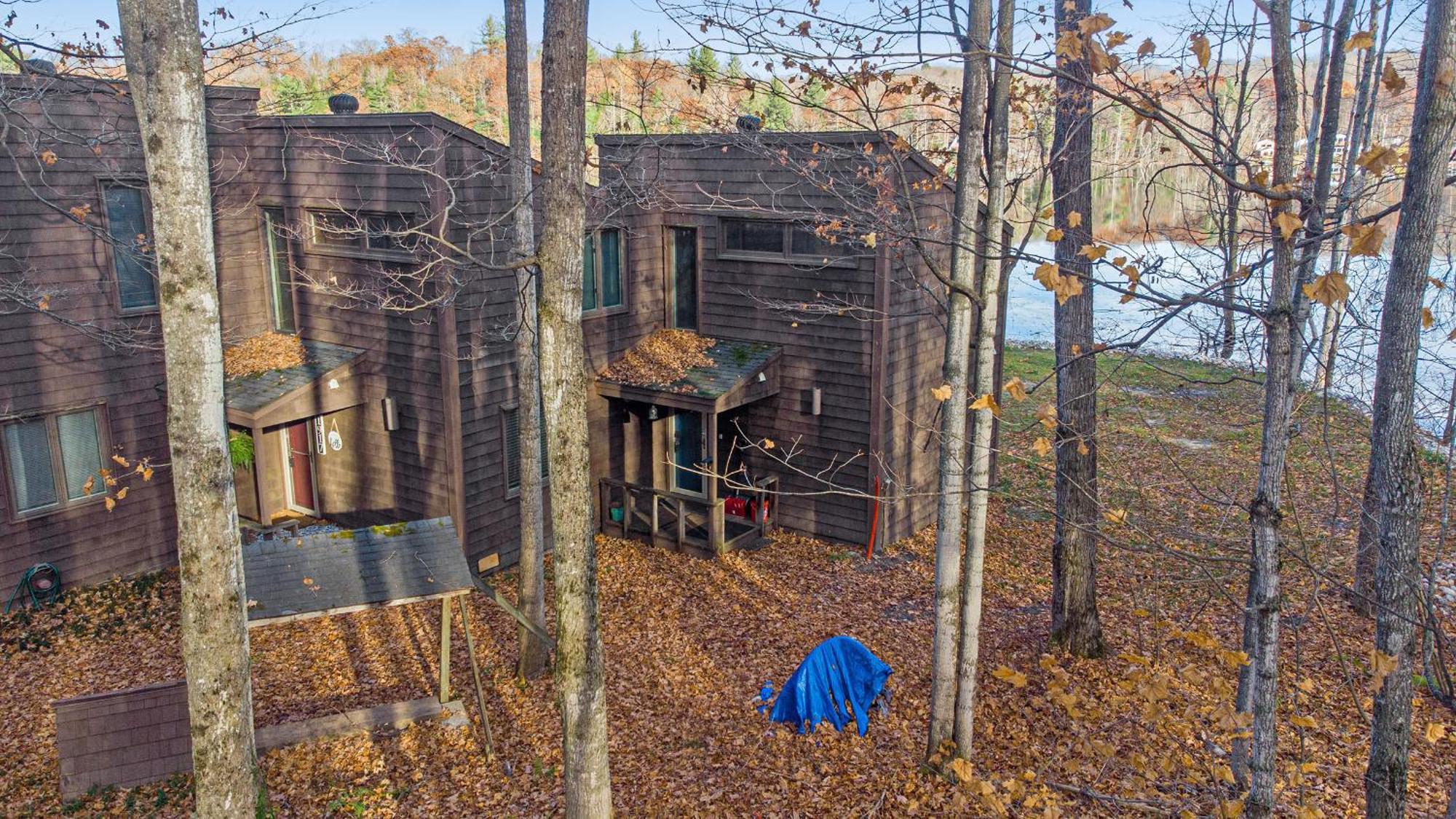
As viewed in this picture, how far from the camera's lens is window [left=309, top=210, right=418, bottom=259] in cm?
1270

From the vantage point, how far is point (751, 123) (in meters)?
13.4

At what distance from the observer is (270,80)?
42312 mm

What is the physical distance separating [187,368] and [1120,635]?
32.5ft

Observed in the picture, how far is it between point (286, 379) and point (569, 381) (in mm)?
8056

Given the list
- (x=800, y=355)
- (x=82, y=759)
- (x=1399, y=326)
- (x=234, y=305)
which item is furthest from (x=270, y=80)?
(x=1399, y=326)

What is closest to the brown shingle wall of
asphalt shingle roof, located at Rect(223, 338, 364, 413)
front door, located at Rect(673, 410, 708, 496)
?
asphalt shingle roof, located at Rect(223, 338, 364, 413)

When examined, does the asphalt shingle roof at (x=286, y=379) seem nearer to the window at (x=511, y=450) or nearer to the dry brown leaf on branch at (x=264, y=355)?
the dry brown leaf on branch at (x=264, y=355)

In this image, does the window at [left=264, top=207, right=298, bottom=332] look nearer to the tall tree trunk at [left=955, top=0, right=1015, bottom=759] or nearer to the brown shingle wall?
the brown shingle wall

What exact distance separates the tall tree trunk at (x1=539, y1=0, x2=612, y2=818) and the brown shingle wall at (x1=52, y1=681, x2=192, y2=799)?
12.2ft

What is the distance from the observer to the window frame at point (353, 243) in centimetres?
1266

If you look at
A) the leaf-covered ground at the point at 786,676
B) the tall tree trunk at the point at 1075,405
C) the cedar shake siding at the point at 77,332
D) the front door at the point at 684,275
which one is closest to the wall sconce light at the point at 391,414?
the leaf-covered ground at the point at 786,676

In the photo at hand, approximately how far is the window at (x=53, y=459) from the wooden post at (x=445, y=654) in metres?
5.55

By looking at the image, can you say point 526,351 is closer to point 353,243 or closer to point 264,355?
point 353,243

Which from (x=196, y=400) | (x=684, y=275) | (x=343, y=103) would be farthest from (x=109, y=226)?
(x=196, y=400)
